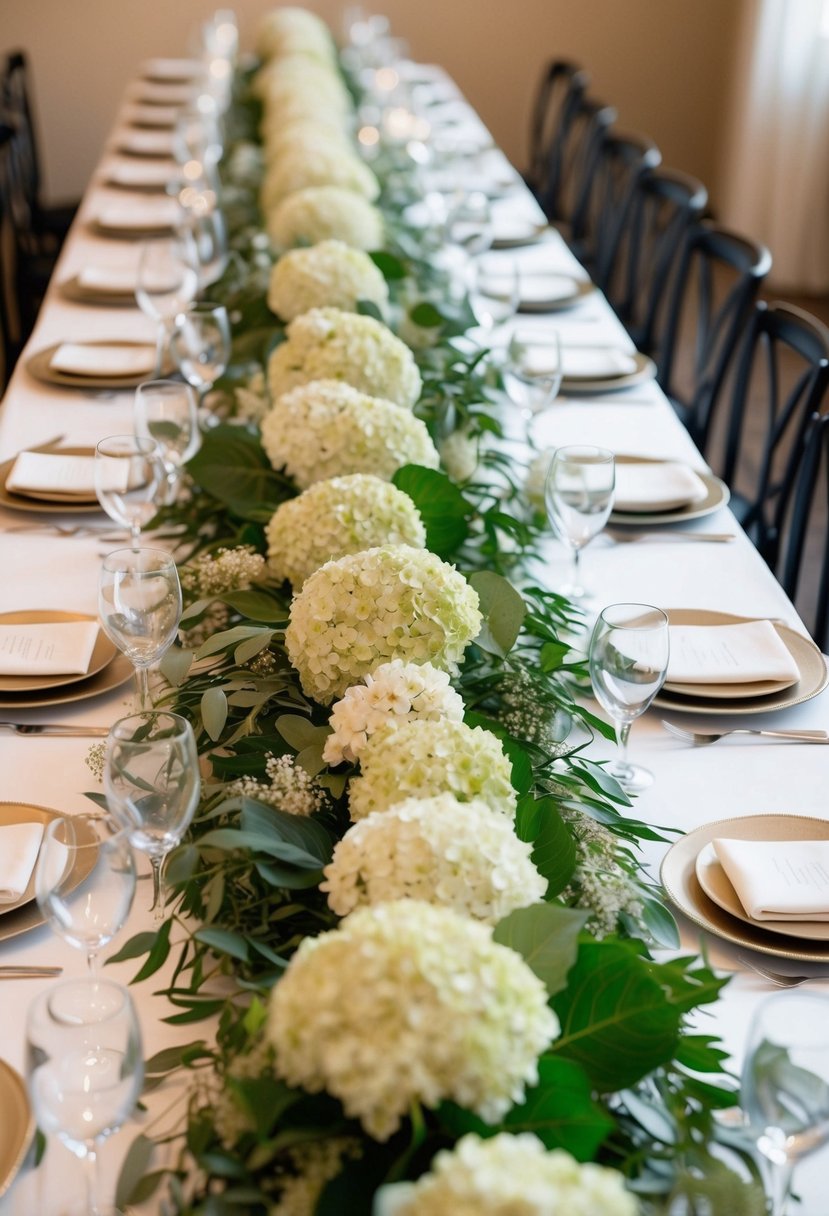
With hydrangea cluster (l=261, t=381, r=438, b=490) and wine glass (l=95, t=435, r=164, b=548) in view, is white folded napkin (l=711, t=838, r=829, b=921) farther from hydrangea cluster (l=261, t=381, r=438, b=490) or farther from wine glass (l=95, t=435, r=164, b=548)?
wine glass (l=95, t=435, r=164, b=548)

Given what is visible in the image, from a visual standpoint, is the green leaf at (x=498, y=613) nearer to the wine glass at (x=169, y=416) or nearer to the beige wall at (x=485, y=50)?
the wine glass at (x=169, y=416)

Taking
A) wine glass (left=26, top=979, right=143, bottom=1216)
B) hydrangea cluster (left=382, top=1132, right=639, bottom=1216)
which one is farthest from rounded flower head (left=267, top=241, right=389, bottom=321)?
hydrangea cluster (left=382, top=1132, right=639, bottom=1216)

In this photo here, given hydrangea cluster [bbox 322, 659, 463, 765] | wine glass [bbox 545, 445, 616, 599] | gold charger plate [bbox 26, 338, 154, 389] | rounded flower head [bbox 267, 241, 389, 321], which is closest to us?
hydrangea cluster [bbox 322, 659, 463, 765]

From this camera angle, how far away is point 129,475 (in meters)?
1.77

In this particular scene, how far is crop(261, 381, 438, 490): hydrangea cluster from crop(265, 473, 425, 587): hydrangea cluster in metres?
0.18

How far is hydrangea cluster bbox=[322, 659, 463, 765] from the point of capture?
3.95ft

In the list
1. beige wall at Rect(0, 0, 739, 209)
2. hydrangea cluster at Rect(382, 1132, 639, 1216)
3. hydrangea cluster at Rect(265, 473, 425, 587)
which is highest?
hydrangea cluster at Rect(382, 1132, 639, 1216)

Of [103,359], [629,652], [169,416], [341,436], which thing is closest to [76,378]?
[103,359]

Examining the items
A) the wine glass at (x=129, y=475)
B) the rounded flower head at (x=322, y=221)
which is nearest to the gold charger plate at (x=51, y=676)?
the wine glass at (x=129, y=475)

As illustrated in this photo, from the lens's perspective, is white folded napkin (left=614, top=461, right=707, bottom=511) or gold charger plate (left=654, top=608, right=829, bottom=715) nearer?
gold charger plate (left=654, top=608, right=829, bottom=715)

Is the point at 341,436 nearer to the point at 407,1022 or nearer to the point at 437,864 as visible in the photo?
the point at 437,864

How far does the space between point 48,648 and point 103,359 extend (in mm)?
1167

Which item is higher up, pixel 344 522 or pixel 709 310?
pixel 344 522

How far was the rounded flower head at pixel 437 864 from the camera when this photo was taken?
97cm
